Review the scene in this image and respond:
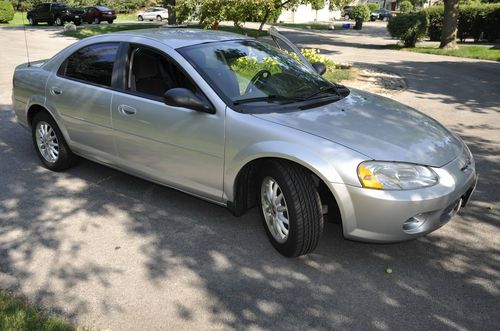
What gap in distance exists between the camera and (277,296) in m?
3.30

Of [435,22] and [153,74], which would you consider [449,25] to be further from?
[153,74]

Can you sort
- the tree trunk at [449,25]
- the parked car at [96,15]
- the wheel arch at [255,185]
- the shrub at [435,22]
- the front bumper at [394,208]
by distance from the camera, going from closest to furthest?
1. the front bumper at [394,208]
2. the wheel arch at [255,185]
3. the tree trunk at [449,25]
4. the shrub at [435,22]
5. the parked car at [96,15]

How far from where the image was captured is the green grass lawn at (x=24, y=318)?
9.50ft

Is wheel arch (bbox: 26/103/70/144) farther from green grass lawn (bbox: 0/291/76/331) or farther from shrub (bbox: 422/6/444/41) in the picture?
shrub (bbox: 422/6/444/41)

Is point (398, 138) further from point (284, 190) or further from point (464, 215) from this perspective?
point (464, 215)

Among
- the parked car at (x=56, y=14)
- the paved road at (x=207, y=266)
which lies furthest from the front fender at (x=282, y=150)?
the parked car at (x=56, y=14)

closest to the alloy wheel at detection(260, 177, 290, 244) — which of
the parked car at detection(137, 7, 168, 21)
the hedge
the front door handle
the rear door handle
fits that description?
the front door handle

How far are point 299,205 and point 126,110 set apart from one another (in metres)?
1.98

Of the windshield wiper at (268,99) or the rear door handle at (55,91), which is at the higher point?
the windshield wiper at (268,99)

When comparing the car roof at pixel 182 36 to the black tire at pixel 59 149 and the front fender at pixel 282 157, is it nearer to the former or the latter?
the front fender at pixel 282 157

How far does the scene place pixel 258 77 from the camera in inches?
165

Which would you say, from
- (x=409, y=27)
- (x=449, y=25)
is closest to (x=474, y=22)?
(x=409, y=27)

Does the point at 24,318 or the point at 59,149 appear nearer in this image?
the point at 24,318

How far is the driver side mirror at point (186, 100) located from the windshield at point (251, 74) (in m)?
0.17
